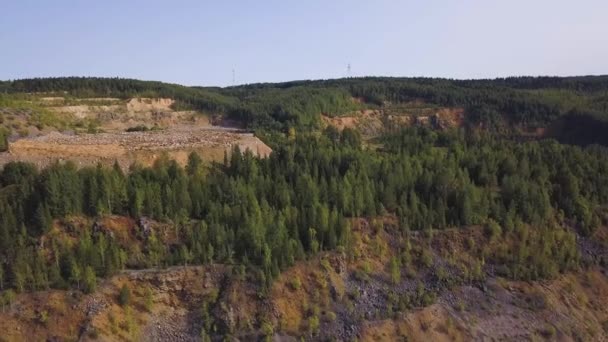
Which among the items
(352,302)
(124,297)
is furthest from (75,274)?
(352,302)

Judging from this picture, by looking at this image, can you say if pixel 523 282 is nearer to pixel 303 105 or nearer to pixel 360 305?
pixel 360 305

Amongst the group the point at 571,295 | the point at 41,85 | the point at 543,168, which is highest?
the point at 41,85

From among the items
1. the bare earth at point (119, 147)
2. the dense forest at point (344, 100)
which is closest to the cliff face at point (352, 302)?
the bare earth at point (119, 147)

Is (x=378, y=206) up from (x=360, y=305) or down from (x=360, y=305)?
up

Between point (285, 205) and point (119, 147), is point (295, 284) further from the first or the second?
point (119, 147)

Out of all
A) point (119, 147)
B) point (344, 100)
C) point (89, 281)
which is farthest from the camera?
point (344, 100)

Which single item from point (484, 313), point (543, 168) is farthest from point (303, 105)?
point (484, 313)

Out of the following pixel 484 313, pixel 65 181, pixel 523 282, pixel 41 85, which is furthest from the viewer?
pixel 41 85
